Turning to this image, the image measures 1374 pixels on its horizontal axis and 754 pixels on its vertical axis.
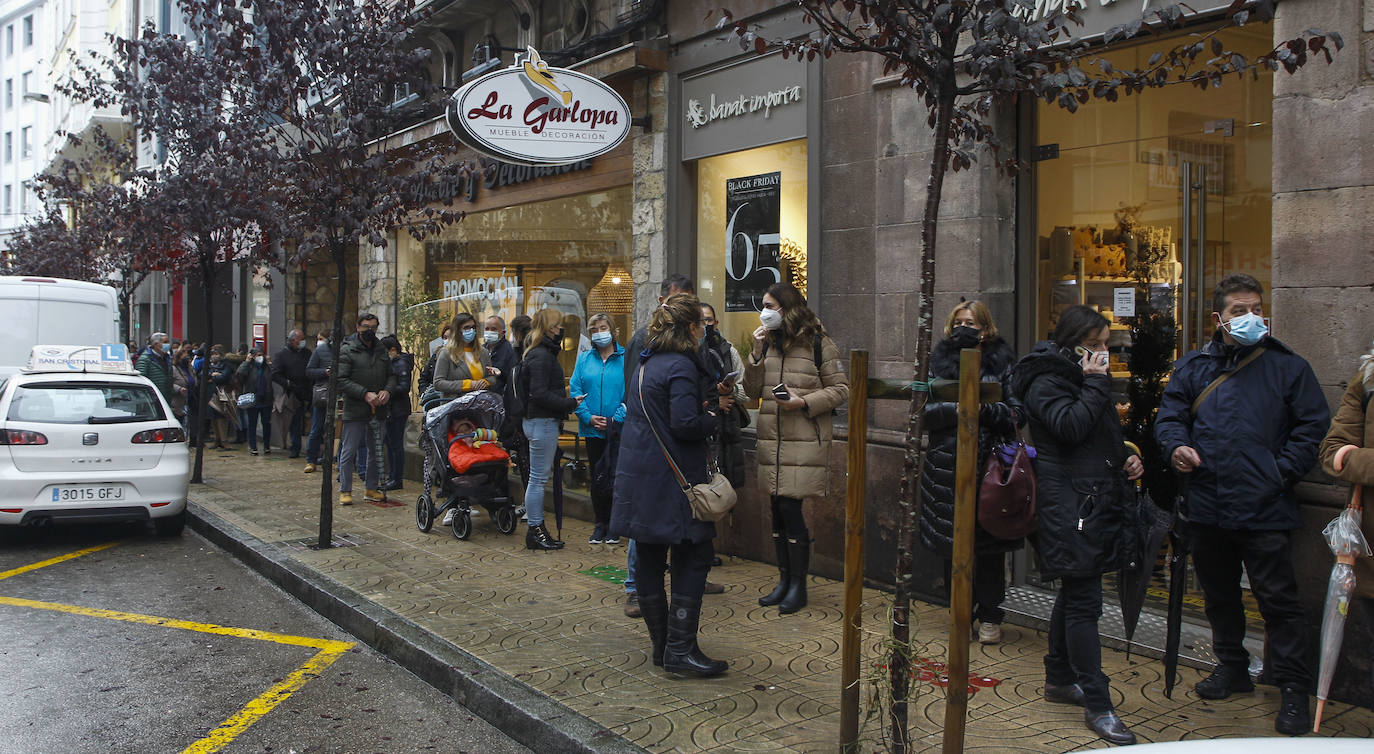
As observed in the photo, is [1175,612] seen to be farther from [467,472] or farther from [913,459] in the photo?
[467,472]

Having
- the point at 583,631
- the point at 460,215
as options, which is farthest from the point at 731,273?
the point at 583,631

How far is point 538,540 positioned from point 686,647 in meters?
3.62

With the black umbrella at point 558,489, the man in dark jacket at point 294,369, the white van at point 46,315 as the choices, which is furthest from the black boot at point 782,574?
the white van at point 46,315

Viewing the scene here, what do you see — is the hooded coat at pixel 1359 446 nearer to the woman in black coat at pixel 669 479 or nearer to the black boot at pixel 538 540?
the woman in black coat at pixel 669 479

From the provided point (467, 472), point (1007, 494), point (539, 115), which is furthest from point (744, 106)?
point (1007, 494)

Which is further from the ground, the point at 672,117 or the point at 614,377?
the point at 672,117

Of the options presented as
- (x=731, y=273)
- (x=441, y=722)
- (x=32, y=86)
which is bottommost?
(x=441, y=722)

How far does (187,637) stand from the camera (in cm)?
675

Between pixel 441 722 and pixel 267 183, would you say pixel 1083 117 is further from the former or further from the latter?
pixel 267 183

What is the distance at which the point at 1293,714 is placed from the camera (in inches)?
184

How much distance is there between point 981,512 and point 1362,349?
1908mm

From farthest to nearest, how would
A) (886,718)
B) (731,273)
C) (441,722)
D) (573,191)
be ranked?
(573,191) < (731,273) < (441,722) < (886,718)

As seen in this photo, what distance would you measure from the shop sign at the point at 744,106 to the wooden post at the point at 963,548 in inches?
207

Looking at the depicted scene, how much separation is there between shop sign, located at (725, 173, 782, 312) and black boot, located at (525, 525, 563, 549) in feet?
8.21
